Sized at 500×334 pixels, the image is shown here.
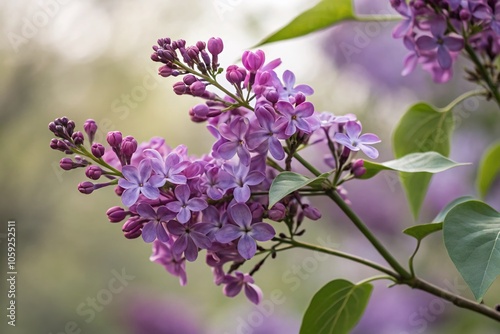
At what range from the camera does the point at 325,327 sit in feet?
2.38

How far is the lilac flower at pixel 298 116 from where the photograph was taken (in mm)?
589

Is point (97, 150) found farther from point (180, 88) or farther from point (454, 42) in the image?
point (454, 42)

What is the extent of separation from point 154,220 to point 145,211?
14 mm

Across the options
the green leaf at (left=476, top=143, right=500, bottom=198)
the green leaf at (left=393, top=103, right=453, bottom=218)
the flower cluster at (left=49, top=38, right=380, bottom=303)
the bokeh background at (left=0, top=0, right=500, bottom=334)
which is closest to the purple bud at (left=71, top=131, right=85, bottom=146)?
the flower cluster at (left=49, top=38, right=380, bottom=303)

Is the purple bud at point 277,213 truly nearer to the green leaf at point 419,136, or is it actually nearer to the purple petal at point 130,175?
the purple petal at point 130,175

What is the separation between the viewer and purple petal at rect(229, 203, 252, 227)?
1.93ft

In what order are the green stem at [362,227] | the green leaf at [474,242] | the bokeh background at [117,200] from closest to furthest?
the green leaf at [474,242] < the green stem at [362,227] < the bokeh background at [117,200]

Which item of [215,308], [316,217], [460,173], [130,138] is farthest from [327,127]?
[215,308]

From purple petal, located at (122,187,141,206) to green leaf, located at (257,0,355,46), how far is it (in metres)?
0.35

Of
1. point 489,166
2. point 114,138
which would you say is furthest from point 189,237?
point 489,166

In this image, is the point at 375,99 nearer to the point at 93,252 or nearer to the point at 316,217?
the point at 93,252

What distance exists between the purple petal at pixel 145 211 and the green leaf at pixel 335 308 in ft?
0.67

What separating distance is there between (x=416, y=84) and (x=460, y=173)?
0.30 m

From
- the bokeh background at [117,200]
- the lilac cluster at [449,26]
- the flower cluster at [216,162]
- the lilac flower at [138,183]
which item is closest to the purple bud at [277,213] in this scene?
the flower cluster at [216,162]
